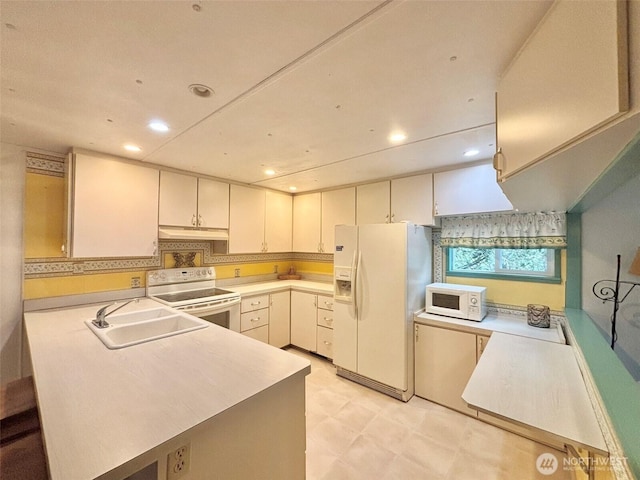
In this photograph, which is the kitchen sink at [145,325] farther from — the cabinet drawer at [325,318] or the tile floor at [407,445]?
the cabinet drawer at [325,318]

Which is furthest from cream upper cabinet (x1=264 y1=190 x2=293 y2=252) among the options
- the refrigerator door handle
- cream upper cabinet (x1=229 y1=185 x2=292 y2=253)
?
the refrigerator door handle

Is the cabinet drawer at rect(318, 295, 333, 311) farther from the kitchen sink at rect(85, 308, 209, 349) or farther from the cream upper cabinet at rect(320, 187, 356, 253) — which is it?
the kitchen sink at rect(85, 308, 209, 349)

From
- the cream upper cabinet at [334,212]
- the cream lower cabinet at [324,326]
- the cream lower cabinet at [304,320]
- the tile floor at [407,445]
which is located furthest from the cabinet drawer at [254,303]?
the tile floor at [407,445]

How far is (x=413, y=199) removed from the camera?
9.30 ft

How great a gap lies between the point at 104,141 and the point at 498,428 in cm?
389

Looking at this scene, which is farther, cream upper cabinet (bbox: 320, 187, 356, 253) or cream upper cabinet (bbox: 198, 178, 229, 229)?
cream upper cabinet (bbox: 320, 187, 356, 253)

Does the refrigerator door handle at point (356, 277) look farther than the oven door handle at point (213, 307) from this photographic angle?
Yes

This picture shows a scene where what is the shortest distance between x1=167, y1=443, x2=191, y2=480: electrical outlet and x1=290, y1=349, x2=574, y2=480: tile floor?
1166 mm

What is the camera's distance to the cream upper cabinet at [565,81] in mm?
570

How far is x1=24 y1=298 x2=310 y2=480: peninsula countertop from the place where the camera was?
2.55ft

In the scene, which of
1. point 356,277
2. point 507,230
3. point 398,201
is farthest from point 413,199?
point 356,277

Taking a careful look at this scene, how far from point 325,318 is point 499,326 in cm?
182

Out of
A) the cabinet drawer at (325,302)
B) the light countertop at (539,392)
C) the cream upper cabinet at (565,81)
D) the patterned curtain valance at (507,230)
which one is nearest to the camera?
the cream upper cabinet at (565,81)

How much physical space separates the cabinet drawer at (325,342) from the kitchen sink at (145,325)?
1.72m
